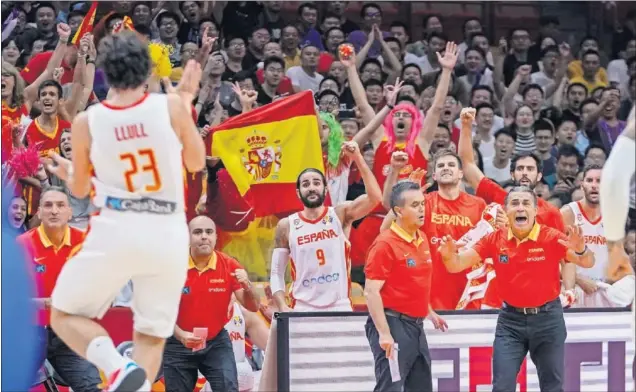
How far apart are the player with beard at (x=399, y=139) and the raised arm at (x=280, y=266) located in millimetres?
1231

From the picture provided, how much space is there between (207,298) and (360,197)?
165cm

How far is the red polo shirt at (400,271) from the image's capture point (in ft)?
27.7

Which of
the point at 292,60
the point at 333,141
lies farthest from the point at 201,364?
the point at 292,60

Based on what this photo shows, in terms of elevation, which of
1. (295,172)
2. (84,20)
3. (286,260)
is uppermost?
(84,20)

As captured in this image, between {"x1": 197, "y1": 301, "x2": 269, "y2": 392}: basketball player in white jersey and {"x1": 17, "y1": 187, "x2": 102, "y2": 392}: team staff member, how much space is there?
132 cm

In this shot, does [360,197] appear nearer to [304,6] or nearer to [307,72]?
[307,72]

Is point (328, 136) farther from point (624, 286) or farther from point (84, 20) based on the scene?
point (624, 286)

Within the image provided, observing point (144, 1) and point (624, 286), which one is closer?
point (624, 286)

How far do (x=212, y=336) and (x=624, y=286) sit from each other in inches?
129

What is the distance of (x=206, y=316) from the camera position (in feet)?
29.0

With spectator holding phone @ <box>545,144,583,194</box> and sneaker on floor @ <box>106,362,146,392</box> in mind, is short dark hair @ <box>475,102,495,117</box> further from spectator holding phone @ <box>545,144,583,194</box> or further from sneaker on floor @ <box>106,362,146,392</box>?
sneaker on floor @ <box>106,362,146,392</box>

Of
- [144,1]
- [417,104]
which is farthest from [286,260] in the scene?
[144,1]

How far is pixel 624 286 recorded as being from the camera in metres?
6.70

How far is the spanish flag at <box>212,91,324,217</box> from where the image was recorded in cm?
1120
